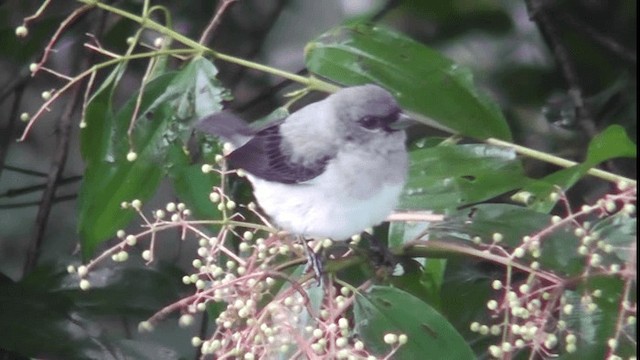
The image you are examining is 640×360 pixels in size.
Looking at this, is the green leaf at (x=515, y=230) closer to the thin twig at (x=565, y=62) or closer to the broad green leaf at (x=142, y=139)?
the broad green leaf at (x=142, y=139)

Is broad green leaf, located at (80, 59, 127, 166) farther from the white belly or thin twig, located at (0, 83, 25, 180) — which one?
thin twig, located at (0, 83, 25, 180)

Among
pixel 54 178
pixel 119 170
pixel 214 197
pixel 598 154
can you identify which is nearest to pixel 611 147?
pixel 598 154

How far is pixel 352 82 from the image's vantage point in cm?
107

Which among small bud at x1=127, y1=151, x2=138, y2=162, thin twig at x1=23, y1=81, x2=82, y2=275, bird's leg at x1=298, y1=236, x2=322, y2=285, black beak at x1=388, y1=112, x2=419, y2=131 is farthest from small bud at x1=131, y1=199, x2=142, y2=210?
thin twig at x1=23, y1=81, x2=82, y2=275

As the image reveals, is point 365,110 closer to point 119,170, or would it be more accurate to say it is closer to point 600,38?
point 119,170

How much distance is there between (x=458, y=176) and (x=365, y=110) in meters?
0.12

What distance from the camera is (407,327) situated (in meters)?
0.94

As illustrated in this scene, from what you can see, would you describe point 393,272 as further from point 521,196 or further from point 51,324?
point 51,324

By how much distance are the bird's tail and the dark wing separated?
0.01 meters

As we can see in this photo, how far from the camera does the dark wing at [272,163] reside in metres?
1.05

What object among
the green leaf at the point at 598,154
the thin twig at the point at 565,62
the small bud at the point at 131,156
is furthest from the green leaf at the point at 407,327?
the thin twig at the point at 565,62

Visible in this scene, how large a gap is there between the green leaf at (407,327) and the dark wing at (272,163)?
171mm

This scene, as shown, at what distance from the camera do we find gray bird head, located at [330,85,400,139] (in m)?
1.02

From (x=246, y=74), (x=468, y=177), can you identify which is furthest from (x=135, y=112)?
(x=246, y=74)
